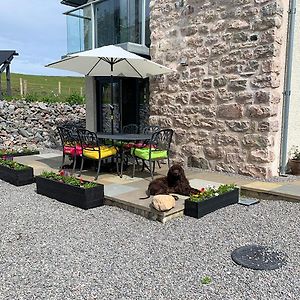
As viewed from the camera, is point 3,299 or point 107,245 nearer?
point 3,299

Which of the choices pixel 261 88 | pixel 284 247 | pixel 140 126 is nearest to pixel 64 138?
pixel 140 126

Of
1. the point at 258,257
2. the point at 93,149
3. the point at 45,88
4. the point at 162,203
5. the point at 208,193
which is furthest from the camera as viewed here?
the point at 45,88

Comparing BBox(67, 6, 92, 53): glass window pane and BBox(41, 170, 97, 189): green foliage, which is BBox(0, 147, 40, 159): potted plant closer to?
BBox(41, 170, 97, 189): green foliage

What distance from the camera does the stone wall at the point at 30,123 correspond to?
11.1 meters

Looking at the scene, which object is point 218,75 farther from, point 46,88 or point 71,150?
point 46,88

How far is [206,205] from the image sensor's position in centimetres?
436

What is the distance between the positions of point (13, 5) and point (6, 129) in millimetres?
3885

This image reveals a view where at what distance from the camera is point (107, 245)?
351 centimetres

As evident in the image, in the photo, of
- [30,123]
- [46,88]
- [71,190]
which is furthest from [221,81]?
[46,88]

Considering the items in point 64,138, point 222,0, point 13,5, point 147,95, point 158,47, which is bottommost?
point 64,138

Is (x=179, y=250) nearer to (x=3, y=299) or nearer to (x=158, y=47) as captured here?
(x=3, y=299)

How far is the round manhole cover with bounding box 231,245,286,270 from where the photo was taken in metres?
3.01

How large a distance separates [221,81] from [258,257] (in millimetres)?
4101

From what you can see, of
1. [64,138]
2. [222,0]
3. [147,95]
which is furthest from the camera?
[147,95]
